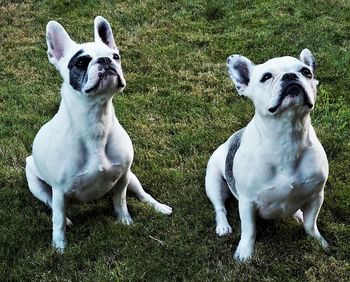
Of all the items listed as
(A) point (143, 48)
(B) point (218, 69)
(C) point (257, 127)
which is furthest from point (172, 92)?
(C) point (257, 127)

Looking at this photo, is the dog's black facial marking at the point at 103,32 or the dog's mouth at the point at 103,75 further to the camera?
the dog's black facial marking at the point at 103,32

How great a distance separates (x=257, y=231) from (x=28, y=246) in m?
1.73

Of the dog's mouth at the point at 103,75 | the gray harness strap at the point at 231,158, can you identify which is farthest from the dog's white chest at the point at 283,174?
the dog's mouth at the point at 103,75

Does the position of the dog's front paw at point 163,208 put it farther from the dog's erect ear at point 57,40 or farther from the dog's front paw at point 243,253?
the dog's erect ear at point 57,40

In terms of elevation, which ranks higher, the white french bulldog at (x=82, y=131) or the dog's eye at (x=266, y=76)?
the dog's eye at (x=266, y=76)

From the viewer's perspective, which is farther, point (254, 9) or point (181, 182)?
point (254, 9)

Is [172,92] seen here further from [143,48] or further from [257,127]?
[257,127]

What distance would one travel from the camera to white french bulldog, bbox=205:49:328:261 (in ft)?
13.1

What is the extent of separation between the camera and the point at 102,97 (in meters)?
4.39

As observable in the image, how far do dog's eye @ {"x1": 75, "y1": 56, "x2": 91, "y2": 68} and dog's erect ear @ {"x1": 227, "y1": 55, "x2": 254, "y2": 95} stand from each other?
96 cm

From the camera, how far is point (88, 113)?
176 inches

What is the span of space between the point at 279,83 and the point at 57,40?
5.39 ft

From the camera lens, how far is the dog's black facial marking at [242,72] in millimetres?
4348

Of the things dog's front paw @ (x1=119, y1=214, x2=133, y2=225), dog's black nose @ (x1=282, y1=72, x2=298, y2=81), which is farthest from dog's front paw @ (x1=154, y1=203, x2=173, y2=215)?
dog's black nose @ (x1=282, y1=72, x2=298, y2=81)
